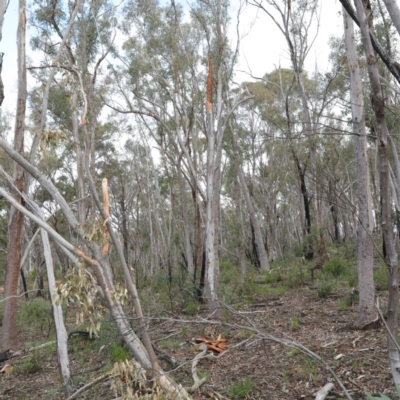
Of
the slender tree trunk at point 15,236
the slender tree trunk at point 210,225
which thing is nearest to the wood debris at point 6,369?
the slender tree trunk at point 15,236

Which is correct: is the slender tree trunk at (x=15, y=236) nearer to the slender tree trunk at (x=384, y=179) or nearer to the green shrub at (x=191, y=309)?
the green shrub at (x=191, y=309)

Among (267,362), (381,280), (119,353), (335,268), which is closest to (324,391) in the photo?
(267,362)

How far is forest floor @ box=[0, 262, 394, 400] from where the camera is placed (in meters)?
4.77

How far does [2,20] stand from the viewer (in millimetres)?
5652

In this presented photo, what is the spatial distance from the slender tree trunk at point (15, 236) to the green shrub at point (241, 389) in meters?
4.64

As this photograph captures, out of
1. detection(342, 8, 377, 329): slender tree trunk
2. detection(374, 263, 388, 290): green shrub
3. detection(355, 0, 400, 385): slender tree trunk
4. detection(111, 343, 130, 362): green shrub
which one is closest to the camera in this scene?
detection(355, 0, 400, 385): slender tree trunk

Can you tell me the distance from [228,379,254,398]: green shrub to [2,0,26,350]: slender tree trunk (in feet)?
15.2

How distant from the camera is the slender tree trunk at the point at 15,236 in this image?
26.3ft

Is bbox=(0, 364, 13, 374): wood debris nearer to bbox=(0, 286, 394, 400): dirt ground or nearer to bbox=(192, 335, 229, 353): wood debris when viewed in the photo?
bbox=(0, 286, 394, 400): dirt ground

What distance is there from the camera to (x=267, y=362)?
18.7 feet

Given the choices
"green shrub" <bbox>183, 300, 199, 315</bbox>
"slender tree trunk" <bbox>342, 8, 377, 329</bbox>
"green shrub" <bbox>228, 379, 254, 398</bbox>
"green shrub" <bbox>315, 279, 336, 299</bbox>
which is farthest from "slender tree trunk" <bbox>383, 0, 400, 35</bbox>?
"green shrub" <bbox>183, 300, 199, 315</bbox>

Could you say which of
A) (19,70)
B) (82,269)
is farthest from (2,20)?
(82,269)

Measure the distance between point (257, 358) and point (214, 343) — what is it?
75 centimetres

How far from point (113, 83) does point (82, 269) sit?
13238 mm
